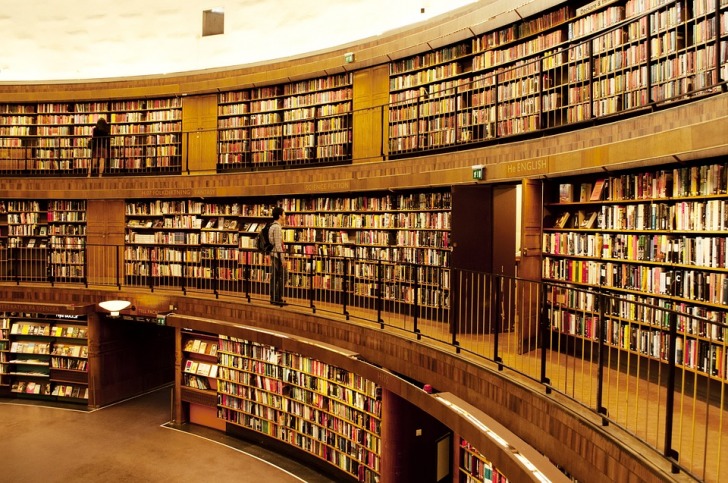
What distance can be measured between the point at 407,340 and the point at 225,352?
4201 millimetres

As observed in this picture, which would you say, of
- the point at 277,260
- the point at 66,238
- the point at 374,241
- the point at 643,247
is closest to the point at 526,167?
the point at 643,247

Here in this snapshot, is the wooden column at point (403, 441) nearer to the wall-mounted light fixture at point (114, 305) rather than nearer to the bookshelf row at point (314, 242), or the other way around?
the bookshelf row at point (314, 242)

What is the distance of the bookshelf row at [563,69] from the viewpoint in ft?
13.1

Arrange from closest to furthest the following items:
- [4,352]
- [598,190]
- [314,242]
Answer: [598,190] → [314,242] → [4,352]

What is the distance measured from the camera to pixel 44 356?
9.63 metres

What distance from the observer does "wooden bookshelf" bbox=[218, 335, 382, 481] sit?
6.53 m

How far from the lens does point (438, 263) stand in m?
6.66

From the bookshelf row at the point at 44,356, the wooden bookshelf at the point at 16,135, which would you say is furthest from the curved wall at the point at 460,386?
the wooden bookshelf at the point at 16,135

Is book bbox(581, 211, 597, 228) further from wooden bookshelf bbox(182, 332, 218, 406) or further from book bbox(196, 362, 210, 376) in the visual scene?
book bbox(196, 362, 210, 376)

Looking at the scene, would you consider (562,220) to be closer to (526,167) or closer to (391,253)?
(526,167)

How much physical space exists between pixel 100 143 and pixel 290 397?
6103 mm

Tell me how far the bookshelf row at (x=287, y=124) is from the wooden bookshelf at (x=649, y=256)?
388 cm

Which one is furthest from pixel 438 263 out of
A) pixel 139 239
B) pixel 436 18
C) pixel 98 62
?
pixel 98 62

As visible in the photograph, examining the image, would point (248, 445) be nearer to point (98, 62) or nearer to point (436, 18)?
point (436, 18)
